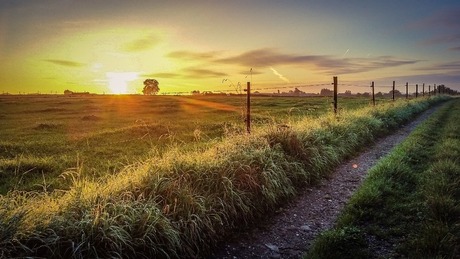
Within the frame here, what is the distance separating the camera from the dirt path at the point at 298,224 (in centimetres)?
612

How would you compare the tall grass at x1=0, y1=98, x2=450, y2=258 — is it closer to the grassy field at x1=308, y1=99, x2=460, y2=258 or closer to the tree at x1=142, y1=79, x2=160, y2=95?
the grassy field at x1=308, y1=99, x2=460, y2=258

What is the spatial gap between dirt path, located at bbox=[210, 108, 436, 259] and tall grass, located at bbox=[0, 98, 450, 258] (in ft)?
0.86

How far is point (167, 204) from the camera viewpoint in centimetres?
619

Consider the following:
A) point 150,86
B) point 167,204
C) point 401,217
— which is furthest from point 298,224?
point 150,86

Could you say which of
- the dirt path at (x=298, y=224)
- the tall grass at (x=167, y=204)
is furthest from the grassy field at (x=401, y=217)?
the tall grass at (x=167, y=204)

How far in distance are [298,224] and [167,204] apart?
272 cm

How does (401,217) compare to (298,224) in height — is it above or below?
above

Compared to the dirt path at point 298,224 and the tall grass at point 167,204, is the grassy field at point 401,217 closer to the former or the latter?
the dirt path at point 298,224

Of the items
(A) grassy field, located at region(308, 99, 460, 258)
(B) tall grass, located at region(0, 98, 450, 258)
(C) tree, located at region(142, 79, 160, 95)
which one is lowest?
(A) grassy field, located at region(308, 99, 460, 258)

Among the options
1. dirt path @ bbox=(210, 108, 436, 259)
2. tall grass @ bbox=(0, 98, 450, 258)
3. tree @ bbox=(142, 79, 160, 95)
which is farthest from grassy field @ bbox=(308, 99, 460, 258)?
tree @ bbox=(142, 79, 160, 95)

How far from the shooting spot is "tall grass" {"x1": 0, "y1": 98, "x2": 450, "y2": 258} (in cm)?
486

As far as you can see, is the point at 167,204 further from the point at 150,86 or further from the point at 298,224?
the point at 150,86

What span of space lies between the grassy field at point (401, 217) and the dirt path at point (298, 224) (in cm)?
41

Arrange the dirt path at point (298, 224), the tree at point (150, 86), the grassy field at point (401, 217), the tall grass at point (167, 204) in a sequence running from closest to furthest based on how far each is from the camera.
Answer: the tall grass at point (167, 204) < the grassy field at point (401, 217) < the dirt path at point (298, 224) < the tree at point (150, 86)
